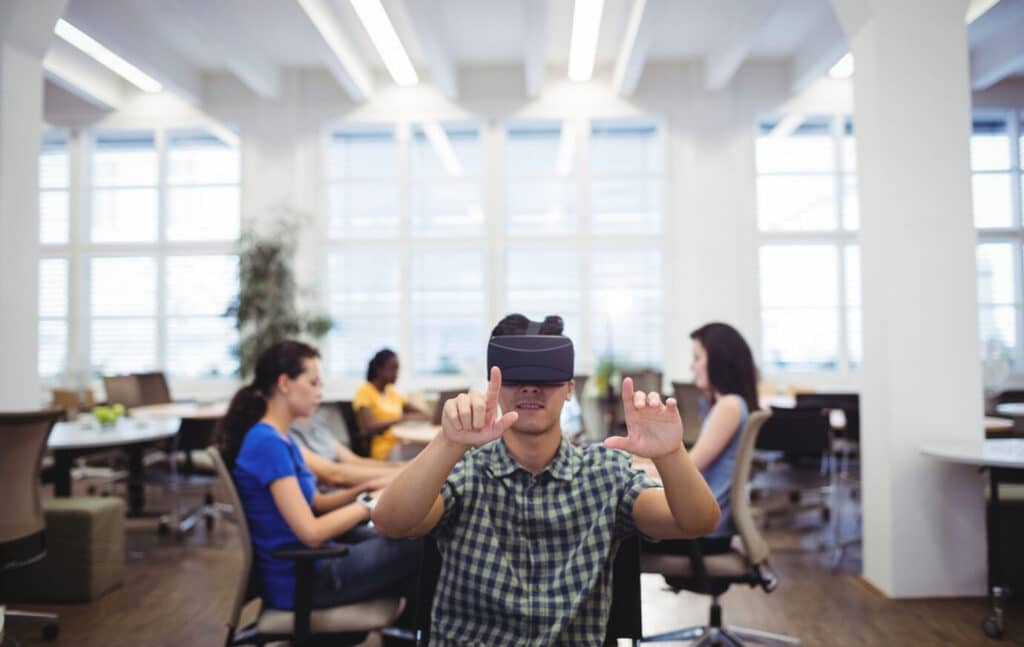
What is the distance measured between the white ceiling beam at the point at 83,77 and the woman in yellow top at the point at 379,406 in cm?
527

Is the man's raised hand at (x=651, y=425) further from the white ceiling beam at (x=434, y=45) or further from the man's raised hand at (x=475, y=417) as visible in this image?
the white ceiling beam at (x=434, y=45)

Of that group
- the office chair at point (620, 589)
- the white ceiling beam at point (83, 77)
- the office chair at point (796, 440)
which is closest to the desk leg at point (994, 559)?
the office chair at point (796, 440)

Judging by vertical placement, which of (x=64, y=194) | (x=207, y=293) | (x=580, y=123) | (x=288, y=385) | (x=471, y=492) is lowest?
(x=471, y=492)

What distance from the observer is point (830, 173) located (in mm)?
9414

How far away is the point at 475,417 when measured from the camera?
135 cm

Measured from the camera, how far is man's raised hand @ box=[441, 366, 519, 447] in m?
1.35

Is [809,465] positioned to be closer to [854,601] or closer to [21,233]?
[854,601]

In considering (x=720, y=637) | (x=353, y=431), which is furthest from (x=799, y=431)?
(x=353, y=431)

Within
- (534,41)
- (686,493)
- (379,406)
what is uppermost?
(534,41)

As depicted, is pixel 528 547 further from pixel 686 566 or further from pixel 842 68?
pixel 842 68

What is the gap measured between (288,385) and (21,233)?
2776mm

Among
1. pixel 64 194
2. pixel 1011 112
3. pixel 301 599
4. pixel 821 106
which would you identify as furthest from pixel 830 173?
pixel 64 194

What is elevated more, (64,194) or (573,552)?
(64,194)

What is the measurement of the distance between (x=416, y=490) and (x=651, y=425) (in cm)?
47
